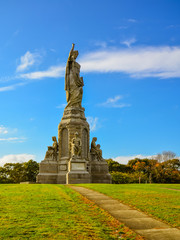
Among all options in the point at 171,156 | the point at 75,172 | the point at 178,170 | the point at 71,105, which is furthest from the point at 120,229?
the point at 171,156

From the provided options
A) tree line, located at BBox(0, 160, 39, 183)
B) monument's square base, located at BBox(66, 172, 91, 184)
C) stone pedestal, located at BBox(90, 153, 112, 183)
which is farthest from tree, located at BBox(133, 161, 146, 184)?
monument's square base, located at BBox(66, 172, 91, 184)

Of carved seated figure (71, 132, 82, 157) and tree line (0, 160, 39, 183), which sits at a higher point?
carved seated figure (71, 132, 82, 157)

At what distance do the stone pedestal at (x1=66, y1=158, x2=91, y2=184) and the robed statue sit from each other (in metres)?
7.96

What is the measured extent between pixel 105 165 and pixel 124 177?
34.0 ft

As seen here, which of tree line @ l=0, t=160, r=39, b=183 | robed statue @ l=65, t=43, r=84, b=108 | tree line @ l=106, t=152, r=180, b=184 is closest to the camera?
robed statue @ l=65, t=43, r=84, b=108

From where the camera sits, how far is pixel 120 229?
6.03 meters

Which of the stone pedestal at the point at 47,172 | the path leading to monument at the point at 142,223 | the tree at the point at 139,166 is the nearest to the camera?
the path leading to monument at the point at 142,223

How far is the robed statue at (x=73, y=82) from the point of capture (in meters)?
29.4

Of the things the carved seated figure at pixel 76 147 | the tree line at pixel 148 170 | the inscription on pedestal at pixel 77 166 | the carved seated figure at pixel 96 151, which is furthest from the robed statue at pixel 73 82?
the tree line at pixel 148 170

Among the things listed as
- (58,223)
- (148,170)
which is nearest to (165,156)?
(148,170)

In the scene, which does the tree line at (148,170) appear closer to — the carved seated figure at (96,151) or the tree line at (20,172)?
the carved seated figure at (96,151)

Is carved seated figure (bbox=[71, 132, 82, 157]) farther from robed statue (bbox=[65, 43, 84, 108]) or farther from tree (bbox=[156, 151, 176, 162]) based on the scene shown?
tree (bbox=[156, 151, 176, 162])

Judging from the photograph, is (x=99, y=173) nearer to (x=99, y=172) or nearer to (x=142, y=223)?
(x=99, y=172)

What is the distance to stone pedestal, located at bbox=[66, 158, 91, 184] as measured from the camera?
22.8 meters
